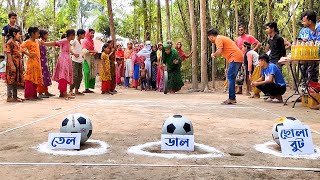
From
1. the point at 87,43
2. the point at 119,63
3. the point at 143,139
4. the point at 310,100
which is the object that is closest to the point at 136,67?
the point at 119,63

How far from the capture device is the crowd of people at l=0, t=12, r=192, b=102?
8.48 meters

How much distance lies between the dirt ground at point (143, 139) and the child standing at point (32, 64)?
3.45 ft

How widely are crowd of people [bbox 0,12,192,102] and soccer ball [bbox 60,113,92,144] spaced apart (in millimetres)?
4727

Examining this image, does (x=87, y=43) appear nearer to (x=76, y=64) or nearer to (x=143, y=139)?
(x=76, y=64)

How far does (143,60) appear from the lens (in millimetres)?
14523

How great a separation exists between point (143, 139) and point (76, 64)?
21.0 feet

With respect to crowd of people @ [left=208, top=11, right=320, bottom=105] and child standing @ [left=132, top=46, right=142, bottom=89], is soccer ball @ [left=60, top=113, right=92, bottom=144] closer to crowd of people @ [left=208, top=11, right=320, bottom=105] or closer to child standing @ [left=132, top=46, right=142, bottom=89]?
crowd of people @ [left=208, top=11, right=320, bottom=105]

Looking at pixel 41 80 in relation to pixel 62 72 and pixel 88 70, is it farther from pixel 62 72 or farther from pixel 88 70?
pixel 88 70

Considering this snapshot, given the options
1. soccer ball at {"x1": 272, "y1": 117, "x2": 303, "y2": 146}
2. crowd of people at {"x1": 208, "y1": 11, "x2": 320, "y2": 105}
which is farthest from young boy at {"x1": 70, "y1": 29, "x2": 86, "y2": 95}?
soccer ball at {"x1": 272, "y1": 117, "x2": 303, "y2": 146}

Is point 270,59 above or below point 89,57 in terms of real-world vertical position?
below

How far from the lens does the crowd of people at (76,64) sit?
27.8 ft

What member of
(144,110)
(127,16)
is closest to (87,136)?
(144,110)

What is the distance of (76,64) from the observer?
1036 centimetres

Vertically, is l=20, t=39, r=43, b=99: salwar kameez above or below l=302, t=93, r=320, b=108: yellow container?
above
